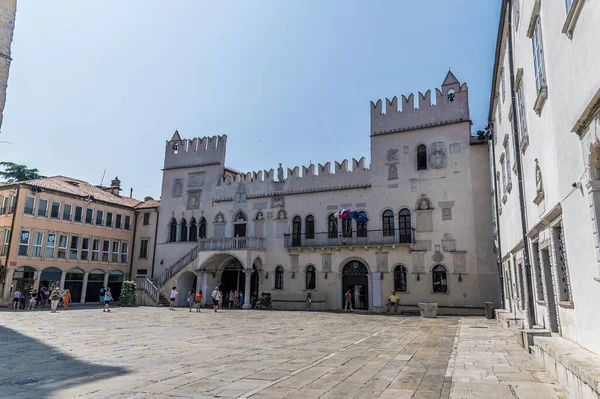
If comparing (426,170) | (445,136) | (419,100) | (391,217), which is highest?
(419,100)

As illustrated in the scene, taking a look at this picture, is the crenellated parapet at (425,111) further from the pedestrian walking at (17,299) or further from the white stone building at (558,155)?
the pedestrian walking at (17,299)

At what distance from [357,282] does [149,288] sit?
52.5 feet

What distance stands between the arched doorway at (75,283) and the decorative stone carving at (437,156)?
27.8 metres

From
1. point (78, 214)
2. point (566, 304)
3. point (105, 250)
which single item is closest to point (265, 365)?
point (566, 304)

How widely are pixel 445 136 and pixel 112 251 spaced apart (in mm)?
28303

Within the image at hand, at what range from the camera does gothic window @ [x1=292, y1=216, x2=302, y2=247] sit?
31.2 metres

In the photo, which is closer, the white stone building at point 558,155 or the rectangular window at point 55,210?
the white stone building at point 558,155

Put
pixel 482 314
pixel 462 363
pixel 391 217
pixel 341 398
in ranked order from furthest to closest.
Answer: pixel 391 217 → pixel 482 314 → pixel 462 363 → pixel 341 398

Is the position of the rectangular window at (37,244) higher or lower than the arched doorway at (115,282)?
higher

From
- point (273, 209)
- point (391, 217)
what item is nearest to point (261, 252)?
point (273, 209)

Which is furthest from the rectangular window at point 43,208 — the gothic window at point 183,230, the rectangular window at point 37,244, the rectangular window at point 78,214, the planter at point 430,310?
the planter at point 430,310

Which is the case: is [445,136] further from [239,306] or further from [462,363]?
[462,363]

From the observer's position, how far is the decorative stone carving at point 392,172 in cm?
2878

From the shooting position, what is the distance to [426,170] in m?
27.9
